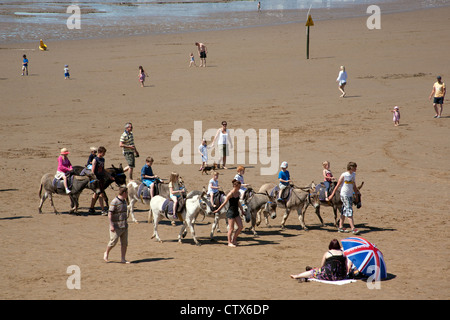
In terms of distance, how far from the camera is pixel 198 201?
15.3 metres

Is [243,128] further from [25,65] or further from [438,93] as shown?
[25,65]

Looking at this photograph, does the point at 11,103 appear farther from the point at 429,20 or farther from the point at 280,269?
the point at 429,20

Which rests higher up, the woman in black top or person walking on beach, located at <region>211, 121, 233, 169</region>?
person walking on beach, located at <region>211, 121, 233, 169</region>

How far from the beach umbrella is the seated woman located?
1.06ft

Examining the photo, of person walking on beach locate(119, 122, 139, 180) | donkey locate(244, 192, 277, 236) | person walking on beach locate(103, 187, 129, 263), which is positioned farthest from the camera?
person walking on beach locate(119, 122, 139, 180)

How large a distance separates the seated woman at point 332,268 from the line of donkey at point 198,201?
12.5 feet

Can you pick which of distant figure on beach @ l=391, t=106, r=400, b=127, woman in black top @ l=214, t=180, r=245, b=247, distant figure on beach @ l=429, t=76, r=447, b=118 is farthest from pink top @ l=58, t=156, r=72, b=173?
distant figure on beach @ l=429, t=76, r=447, b=118

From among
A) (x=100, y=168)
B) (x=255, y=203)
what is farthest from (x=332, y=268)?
(x=100, y=168)

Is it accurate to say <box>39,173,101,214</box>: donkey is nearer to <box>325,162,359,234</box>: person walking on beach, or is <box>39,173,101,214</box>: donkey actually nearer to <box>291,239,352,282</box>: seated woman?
<box>325,162,359,234</box>: person walking on beach

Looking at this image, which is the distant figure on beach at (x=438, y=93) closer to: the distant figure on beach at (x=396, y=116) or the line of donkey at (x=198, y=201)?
the distant figure on beach at (x=396, y=116)

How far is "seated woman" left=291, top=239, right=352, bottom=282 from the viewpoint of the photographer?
480 inches

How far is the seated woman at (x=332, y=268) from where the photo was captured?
12.2m

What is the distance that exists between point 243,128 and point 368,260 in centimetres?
1653

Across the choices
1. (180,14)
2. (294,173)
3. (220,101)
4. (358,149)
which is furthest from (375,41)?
(180,14)
